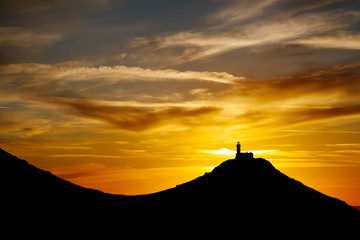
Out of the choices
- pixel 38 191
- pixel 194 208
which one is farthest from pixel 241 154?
pixel 38 191

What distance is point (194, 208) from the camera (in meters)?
130

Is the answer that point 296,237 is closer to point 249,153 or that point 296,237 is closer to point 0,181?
point 249,153

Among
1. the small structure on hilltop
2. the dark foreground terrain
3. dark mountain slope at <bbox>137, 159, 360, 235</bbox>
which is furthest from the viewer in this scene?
dark mountain slope at <bbox>137, 159, 360, 235</bbox>

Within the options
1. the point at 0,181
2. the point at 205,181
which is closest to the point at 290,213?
the point at 205,181

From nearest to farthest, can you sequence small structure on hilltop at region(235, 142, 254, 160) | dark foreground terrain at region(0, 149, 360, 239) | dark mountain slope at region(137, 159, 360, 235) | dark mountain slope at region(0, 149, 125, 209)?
small structure on hilltop at region(235, 142, 254, 160) → dark foreground terrain at region(0, 149, 360, 239) → dark mountain slope at region(137, 159, 360, 235) → dark mountain slope at region(0, 149, 125, 209)

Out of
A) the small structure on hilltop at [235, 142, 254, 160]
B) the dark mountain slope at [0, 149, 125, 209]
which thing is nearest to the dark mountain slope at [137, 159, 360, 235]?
the small structure on hilltop at [235, 142, 254, 160]

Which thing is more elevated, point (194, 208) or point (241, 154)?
point (241, 154)

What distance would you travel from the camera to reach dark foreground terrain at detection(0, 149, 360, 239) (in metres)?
124

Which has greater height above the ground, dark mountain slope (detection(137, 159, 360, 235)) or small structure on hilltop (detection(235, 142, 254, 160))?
small structure on hilltop (detection(235, 142, 254, 160))

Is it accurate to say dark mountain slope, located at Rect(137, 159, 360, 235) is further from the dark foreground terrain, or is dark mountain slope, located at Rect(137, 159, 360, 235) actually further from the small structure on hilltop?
the small structure on hilltop

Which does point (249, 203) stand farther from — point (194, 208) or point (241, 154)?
point (241, 154)

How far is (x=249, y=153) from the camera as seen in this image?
118m

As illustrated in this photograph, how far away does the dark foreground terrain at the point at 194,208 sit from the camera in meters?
124

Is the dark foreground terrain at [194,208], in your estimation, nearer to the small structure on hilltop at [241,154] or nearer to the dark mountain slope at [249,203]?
the dark mountain slope at [249,203]
